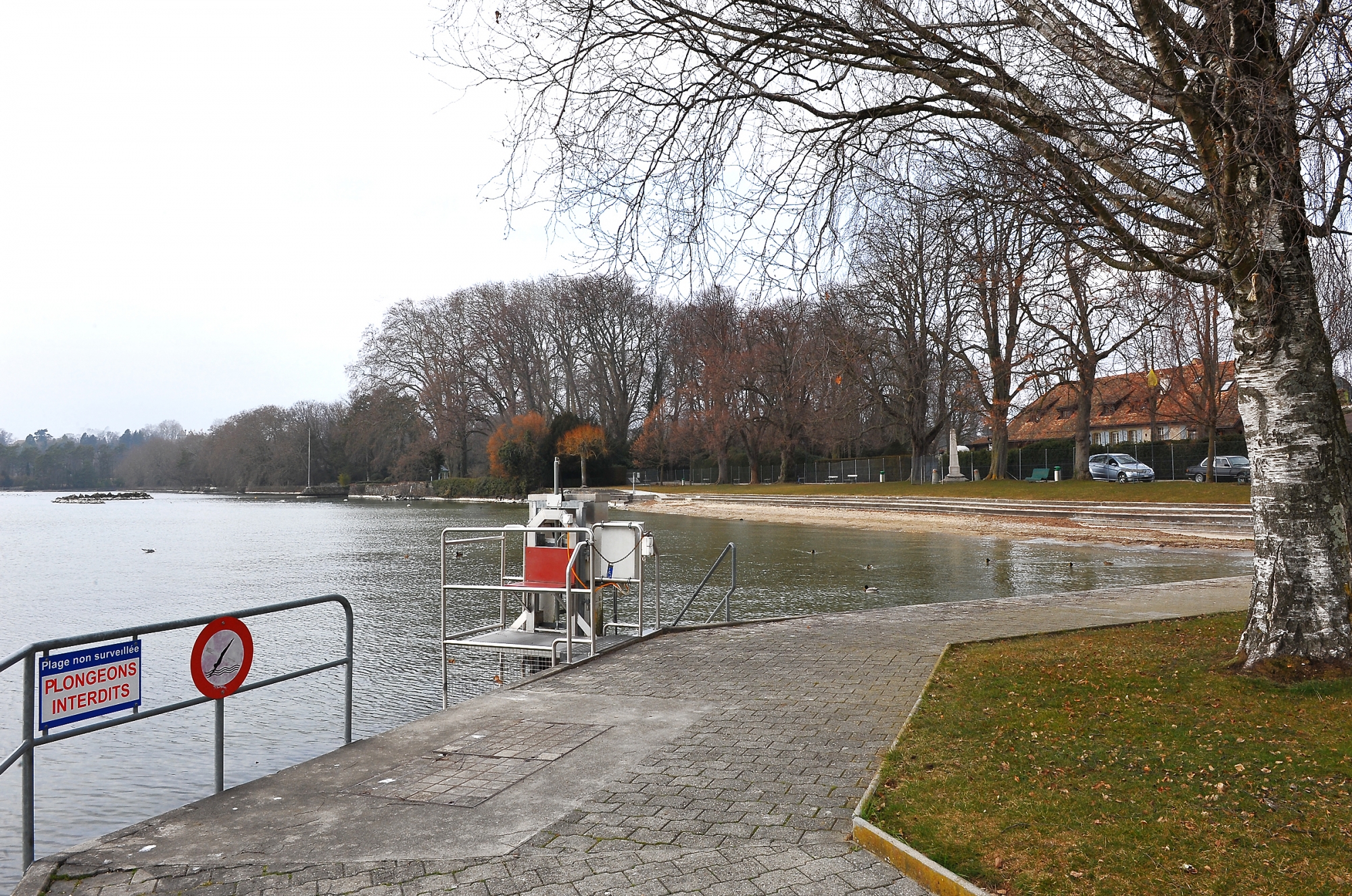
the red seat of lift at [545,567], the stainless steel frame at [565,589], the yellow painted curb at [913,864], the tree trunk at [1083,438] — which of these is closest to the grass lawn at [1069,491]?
the tree trunk at [1083,438]

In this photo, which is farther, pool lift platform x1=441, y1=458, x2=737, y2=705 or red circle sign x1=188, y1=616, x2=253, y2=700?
pool lift platform x1=441, y1=458, x2=737, y2=705

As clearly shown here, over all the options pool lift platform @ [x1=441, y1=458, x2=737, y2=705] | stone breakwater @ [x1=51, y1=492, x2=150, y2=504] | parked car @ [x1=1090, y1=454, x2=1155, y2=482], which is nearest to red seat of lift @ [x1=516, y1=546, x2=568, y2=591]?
pool lift platform @ [x1=441, y1=458, x2=737, y2=705]

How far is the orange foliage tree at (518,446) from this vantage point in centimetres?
7244

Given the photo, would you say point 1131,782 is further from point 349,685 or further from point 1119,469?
point 1119,469

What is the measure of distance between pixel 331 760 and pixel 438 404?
75920 mm

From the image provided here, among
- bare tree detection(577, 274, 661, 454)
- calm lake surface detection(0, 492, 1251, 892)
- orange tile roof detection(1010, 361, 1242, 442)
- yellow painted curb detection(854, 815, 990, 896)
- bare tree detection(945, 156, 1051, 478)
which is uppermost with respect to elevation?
bare tree detection(577, 274, 661, 454)

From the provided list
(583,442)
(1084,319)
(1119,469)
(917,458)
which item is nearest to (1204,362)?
(1119,469)

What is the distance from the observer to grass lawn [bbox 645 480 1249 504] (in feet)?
108

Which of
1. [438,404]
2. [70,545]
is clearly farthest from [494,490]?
[70,545]

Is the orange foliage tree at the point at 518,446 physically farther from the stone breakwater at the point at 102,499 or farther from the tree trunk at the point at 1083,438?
the stone breakwater at the point at 102,499

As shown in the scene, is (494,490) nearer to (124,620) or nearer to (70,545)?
(70,545)

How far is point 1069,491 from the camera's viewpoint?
1492 inches

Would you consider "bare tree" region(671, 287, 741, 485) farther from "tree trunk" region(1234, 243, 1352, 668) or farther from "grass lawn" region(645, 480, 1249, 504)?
"tree trunk" region(1234, 243, 1352, 668)

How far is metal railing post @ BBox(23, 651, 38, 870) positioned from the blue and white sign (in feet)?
0.13
